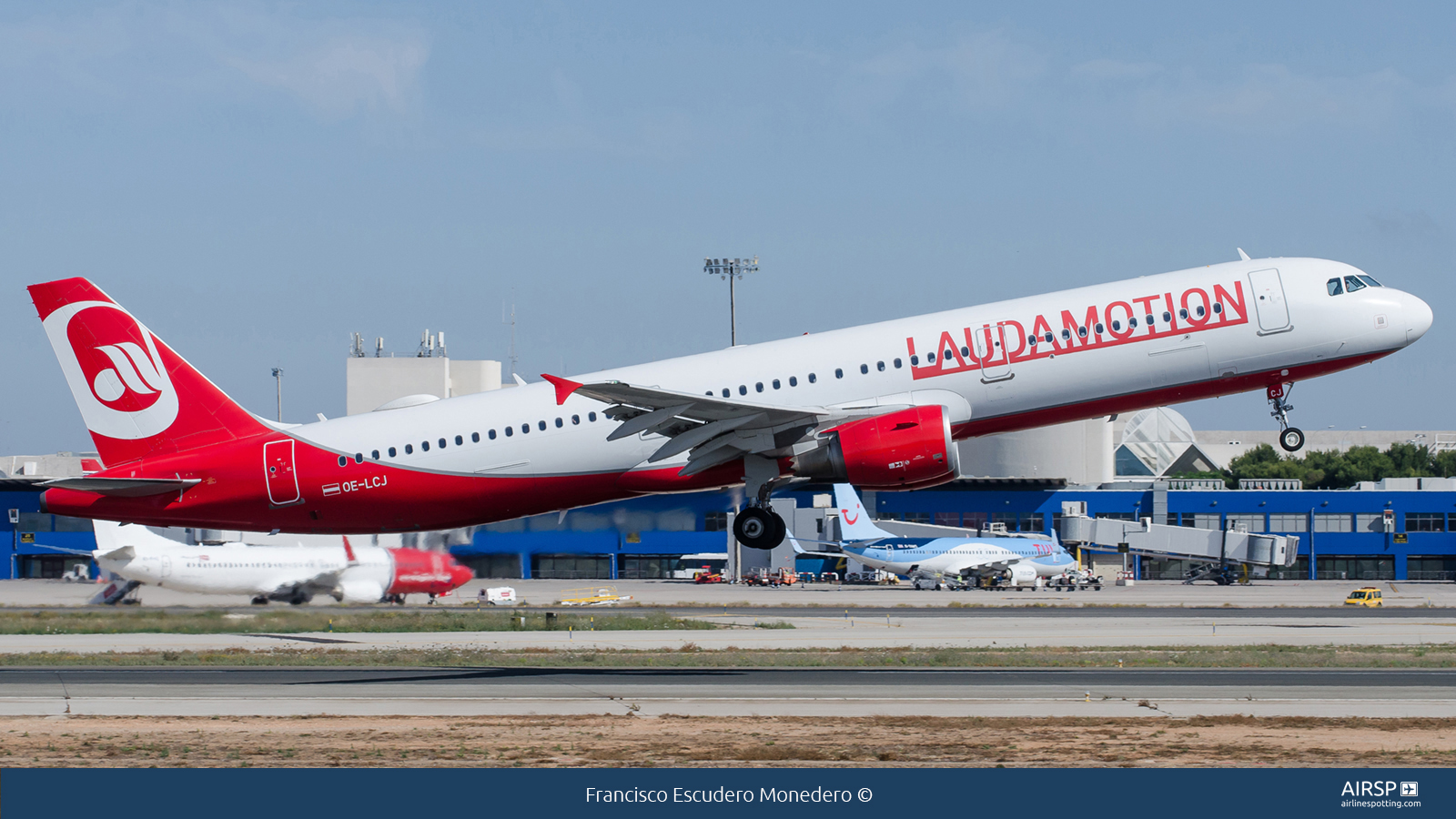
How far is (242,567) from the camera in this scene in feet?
189

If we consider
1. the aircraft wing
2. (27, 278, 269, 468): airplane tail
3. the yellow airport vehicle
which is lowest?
the yellow airport vehicle

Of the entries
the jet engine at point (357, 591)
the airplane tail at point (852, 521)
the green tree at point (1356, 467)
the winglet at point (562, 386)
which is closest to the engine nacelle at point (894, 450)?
the winglet at point (562, 386)

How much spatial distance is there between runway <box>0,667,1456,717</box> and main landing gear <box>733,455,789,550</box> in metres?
3.54

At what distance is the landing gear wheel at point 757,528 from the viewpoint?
113 ft

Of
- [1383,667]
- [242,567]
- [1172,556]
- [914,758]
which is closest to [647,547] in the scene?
[242,567]

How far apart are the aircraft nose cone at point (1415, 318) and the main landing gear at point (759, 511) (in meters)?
15.3

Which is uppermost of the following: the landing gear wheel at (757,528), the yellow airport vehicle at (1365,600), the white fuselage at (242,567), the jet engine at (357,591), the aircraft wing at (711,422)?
the aircraft wing at (711,422)

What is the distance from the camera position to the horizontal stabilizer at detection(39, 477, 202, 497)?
116 ft

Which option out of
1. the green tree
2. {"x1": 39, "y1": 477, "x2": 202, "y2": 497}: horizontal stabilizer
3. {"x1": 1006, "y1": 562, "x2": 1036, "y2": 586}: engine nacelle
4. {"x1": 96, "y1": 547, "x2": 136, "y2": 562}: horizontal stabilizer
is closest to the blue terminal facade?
{"x1": 1006, "y1": 562, "x2": 1036, "y2": 586}: engine nacelle

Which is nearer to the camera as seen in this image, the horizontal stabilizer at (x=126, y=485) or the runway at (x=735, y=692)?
the runway at (x=735, y=692)

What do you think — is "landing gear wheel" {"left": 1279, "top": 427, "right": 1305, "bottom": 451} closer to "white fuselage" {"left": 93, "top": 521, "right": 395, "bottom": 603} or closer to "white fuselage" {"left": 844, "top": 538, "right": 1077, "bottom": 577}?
"white fuselage" {"left": 93, "top": 521, "right": 395, "bottom": 603}

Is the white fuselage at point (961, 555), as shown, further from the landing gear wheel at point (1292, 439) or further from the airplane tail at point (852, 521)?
the landing gear wheel at point (1292, 439)

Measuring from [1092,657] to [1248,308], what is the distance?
13946mm

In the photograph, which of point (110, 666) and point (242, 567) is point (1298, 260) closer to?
point (110, 666)
